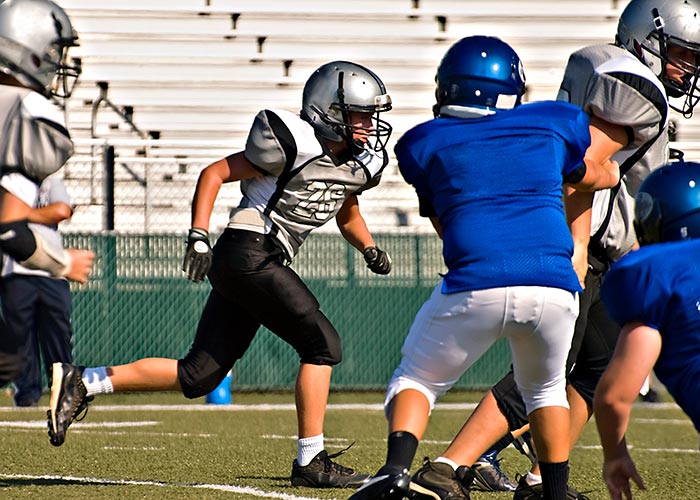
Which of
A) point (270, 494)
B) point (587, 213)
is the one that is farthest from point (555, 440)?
point (270, 494)

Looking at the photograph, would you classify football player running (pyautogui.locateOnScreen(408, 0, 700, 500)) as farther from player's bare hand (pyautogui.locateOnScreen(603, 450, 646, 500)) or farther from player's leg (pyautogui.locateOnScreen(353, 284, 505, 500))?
player's bare hand (pyautogui.locateOnScreen(603, 450, 646, 500))

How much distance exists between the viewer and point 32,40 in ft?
12.2

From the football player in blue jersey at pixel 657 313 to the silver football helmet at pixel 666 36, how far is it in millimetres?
1503

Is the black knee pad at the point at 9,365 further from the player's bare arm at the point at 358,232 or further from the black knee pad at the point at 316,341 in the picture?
the player's bare arm at the point at 358,232

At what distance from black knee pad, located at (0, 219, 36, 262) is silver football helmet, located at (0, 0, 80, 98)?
0.46 metres

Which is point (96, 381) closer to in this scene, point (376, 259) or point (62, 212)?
point (62, 212)

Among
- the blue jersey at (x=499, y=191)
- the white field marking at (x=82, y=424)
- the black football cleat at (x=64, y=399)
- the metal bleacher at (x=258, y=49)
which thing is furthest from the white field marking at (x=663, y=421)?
the metal bleacher at (x=258, y=49)

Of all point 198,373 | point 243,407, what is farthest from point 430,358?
point 243,407

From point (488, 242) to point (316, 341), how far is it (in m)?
1.66

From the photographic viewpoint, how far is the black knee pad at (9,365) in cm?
373

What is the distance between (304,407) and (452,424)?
2864mm

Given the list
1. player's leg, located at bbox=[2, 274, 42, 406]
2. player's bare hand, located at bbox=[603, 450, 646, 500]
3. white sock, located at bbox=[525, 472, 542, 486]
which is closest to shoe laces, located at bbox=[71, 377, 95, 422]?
white sock, located at bbox=[525, 472, 542, 486]

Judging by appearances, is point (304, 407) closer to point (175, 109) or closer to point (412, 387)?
point (412, 387)

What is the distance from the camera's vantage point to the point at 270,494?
167 inches
